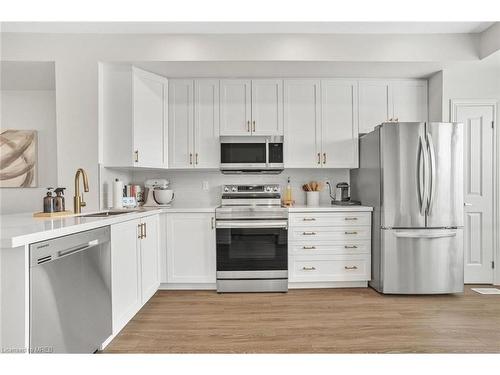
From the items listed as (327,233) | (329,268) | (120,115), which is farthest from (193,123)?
(329,268)

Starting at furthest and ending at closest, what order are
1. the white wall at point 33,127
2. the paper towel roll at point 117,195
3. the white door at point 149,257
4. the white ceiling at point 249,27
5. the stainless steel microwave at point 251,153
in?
the white wall at point 33,127, the stainless steel microwave at point 251,153, the paper towel roll at point 117,195, the white ceiling at point 249,27, the white door at point 149,257

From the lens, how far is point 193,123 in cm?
387

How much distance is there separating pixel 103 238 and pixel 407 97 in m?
3.60

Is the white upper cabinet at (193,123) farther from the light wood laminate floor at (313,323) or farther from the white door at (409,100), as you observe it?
the white door at (409,100)

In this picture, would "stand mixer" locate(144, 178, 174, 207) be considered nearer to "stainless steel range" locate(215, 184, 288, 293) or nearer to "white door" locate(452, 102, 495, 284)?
"stainless steel range" locate(215, 184, 288, 293)

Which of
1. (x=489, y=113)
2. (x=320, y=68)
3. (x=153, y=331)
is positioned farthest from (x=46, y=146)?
(x=489, y=113)

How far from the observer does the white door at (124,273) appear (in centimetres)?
232

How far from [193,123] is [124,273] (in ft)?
6.46

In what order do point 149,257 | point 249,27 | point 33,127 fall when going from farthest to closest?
point 33,127 → point 249,27 → point 149,257

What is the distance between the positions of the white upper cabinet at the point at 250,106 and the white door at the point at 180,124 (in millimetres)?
382

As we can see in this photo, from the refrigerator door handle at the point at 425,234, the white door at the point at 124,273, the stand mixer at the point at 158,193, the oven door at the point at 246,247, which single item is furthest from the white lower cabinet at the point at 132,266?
the refrigerator door handle at the point at 425,234

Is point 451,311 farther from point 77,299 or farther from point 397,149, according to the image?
point 77,299

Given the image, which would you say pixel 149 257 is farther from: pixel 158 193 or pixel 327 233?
pixel 327 233

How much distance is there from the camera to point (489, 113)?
3.72m
